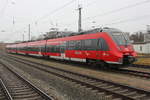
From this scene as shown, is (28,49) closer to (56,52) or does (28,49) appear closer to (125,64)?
(56,52)

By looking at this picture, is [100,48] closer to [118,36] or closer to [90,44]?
[90,44]

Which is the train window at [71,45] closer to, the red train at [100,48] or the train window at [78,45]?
the red train at [100,48]

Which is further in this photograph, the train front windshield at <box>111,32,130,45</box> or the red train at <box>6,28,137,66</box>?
the train front windshield at <box>111,32,130,45</box>

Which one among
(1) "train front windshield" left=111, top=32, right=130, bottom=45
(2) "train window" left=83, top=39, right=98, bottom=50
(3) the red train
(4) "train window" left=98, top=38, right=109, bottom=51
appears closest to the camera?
(3) the red train

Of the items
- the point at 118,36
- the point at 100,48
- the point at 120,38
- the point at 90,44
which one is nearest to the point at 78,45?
the point at 90,44

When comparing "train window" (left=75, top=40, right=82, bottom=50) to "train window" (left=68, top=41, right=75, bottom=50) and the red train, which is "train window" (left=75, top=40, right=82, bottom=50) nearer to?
the red train

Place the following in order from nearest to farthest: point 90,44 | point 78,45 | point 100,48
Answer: point 100,48, point 90,44, point 78,45

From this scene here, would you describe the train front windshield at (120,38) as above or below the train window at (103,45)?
above

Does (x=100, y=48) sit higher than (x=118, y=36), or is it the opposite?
(x=118, y=36)

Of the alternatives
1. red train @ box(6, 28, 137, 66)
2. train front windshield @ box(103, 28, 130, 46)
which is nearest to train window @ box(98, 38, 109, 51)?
red train @ box(6, 28, 137, 66)

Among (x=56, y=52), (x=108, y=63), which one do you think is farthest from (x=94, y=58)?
(x=56, y=52)

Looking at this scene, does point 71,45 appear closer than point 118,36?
No

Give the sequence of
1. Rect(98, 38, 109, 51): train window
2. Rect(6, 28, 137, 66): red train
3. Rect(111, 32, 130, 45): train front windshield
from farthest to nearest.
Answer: Rect(98, 38, 109, 51): train window, Rect(111, 32, 130, 45): train front windshield, Rect(6, 28, 137, 66): red train

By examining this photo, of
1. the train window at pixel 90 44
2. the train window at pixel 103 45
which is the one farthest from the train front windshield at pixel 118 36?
the train window at pixel 90 44
